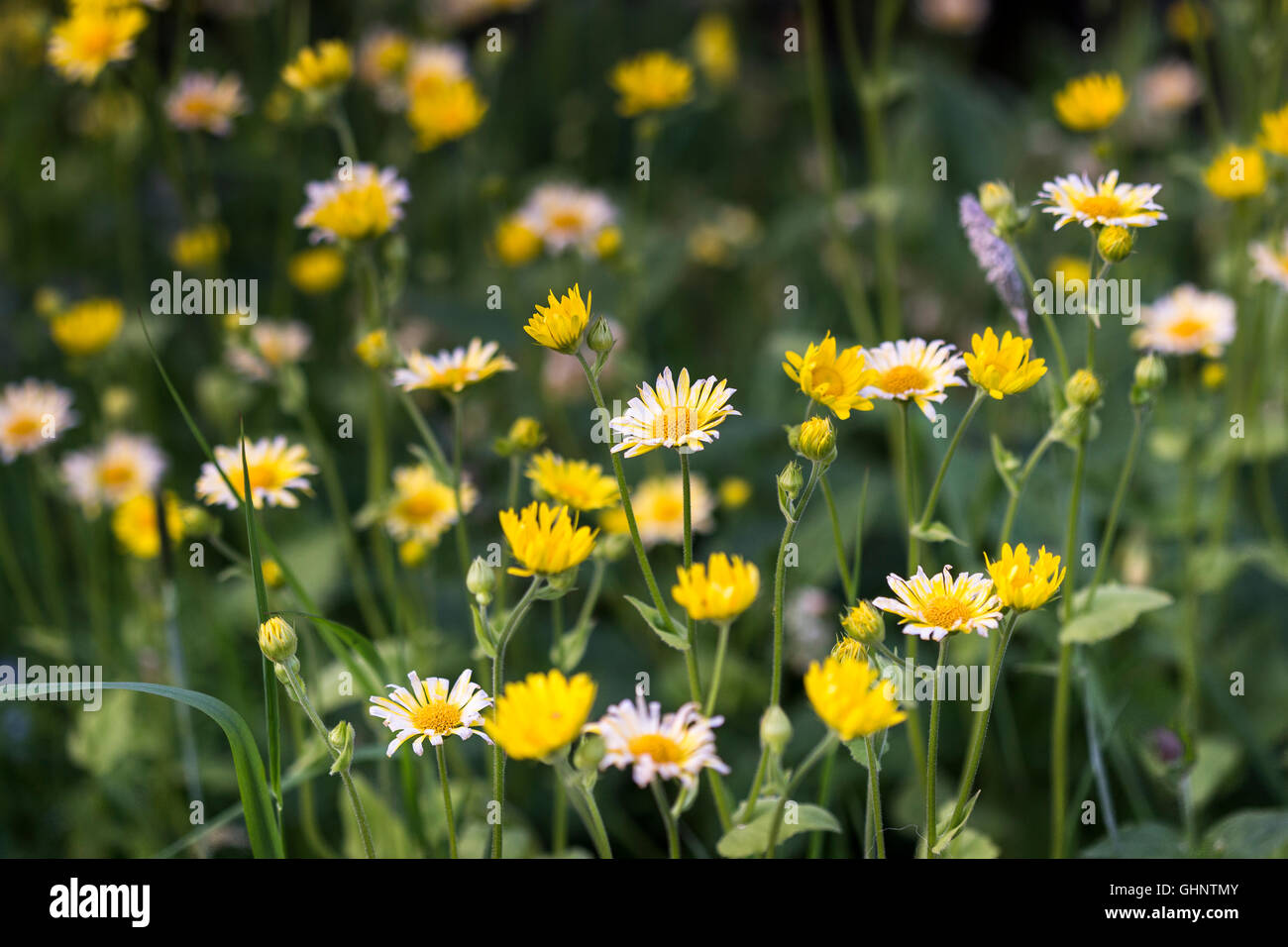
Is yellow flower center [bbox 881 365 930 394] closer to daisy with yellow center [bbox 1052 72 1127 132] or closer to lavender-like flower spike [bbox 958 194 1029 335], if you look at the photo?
lavender-like flower spike [bbox 958 194 1029 335]

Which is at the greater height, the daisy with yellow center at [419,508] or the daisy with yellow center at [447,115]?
the daisy with yellow center at [447,115]

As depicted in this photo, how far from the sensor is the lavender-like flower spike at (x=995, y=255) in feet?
4.10

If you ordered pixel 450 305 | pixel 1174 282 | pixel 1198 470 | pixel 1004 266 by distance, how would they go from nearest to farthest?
1. pixel 1004 266
2. pixel 1198 470
3. pixel 450 305
4. pixel 1174 282

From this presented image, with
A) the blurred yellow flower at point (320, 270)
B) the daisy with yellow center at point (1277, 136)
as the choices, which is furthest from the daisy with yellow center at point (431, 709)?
the blurred yellow flower at point (320, 270)

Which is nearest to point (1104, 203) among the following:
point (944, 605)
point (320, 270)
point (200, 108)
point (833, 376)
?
point (833, 376)

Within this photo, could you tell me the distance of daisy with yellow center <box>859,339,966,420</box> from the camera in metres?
1.07

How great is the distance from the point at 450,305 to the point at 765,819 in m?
1.59

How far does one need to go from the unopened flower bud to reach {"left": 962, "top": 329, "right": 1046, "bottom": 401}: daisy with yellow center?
25.6 inches

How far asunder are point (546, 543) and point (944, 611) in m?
0.34

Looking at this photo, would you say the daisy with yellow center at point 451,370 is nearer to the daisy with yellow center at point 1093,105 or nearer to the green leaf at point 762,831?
the green leaf at point 762,831

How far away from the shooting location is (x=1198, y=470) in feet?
6.57

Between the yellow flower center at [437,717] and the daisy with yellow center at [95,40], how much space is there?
1202 mm
